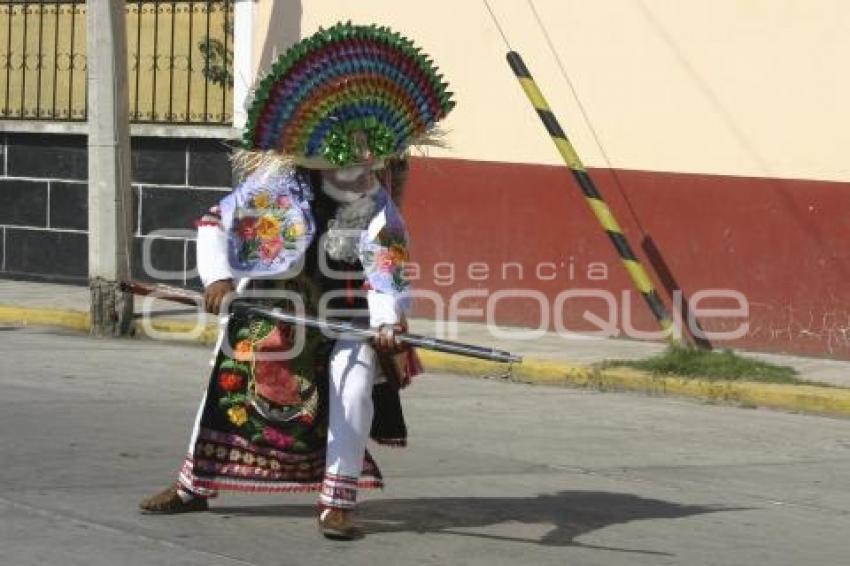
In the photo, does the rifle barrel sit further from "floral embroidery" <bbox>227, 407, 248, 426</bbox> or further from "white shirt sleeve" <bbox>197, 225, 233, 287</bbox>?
"floral embroidery" <bbox>227, 407, 248, 426</bbox>

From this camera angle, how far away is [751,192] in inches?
571

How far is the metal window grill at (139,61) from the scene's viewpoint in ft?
58.0

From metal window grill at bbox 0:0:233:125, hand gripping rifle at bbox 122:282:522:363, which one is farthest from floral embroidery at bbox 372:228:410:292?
metal window grill at bbox 0:0:233:125

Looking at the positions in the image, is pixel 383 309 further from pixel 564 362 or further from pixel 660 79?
pixel 660 79

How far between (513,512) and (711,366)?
5.42m

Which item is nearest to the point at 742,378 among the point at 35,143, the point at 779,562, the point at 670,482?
the point at 670,482

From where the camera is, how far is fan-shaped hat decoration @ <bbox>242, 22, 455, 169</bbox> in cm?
748

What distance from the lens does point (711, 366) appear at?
1340cm

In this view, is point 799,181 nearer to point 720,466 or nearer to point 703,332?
point 703,332

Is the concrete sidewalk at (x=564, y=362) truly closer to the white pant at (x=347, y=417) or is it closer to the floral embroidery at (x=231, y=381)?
the white pant at (x=347, y=417)

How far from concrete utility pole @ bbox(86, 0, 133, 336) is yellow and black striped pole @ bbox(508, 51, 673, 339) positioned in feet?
9.79

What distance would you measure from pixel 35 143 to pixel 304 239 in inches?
465

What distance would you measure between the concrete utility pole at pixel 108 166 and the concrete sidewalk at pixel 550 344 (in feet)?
1.93

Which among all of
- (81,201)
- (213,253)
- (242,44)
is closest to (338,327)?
(213,253)
